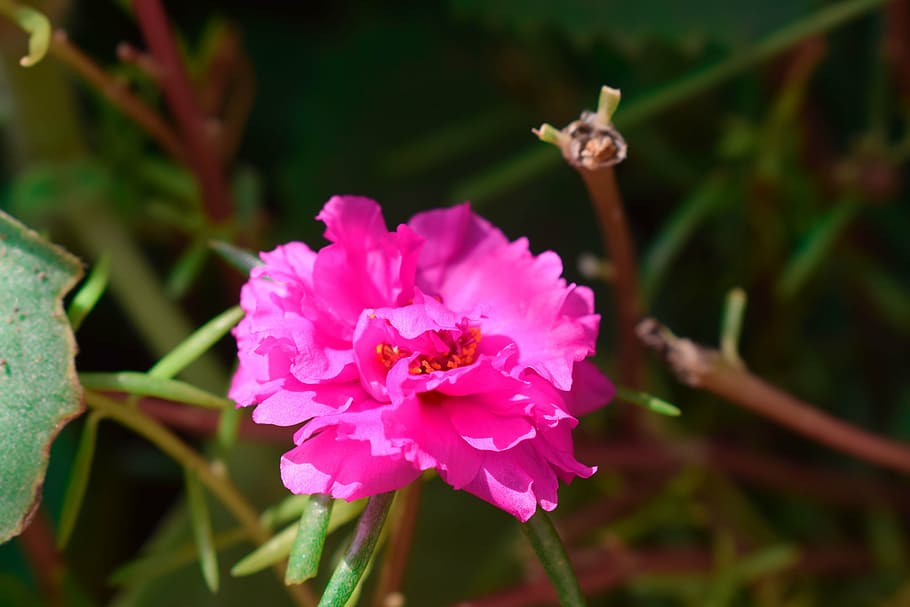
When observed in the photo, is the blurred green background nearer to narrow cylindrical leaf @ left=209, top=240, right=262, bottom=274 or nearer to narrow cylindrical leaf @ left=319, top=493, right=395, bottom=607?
narrow cylindrical leaf @ left=209, top=240, right=262, bottom=274

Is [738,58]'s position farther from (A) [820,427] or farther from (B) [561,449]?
(B) [561,449]

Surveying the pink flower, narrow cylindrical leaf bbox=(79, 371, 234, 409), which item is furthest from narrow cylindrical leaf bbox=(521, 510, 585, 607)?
narrow cylindrical leaf bbox=(79, 371, 234, 409)

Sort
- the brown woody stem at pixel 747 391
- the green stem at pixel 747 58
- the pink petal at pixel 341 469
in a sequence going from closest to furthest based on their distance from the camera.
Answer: the pink petal at pixel 341 469, the brown woody stem at pixel 747 391, the green stem at pixel 747 58

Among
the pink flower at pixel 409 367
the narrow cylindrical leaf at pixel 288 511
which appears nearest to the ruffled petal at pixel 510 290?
the pink flower at pixel 409 367

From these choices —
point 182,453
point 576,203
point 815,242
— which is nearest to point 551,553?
point 182,453

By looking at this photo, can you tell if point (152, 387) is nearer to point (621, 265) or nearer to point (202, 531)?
point (202, 531)

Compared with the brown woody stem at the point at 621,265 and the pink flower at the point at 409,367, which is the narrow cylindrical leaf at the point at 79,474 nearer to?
the pink flower at the point at 409,367
